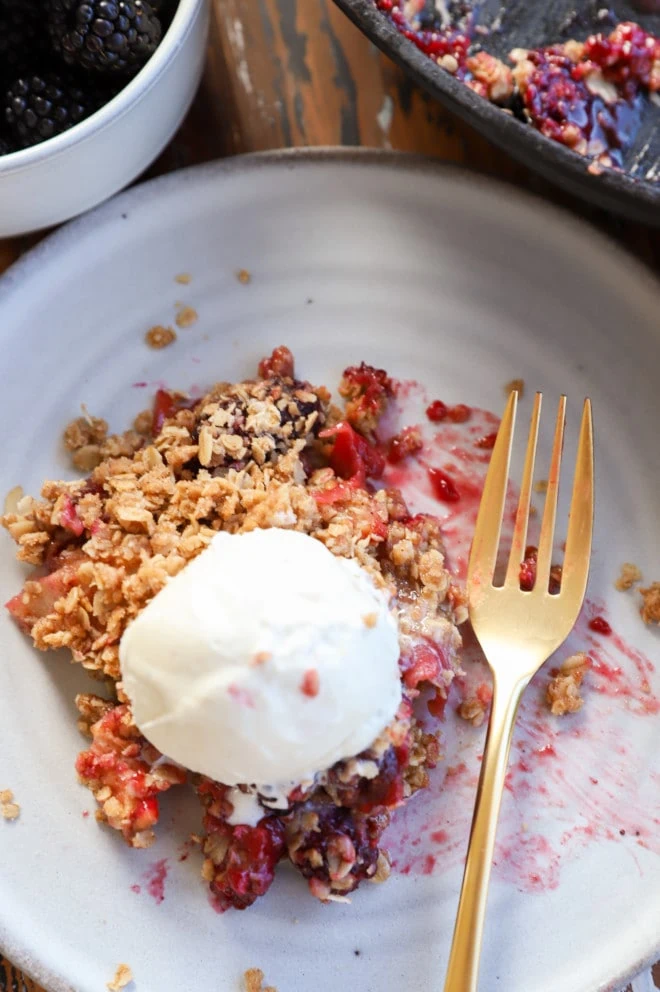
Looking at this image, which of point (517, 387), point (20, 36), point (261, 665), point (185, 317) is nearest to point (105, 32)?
point (20, 36)

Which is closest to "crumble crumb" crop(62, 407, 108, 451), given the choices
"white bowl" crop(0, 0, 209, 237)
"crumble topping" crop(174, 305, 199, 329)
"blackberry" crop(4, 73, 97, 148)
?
"crumble topping" crop(174, 305, 199, 329)

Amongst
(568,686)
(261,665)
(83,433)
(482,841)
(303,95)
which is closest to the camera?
(261,665)

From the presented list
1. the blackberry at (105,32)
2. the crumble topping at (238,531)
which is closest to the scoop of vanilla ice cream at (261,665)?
the crumble topping at (238,531)

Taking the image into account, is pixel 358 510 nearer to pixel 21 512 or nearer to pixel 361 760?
pixel 361 760

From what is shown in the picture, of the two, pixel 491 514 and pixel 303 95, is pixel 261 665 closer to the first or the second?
pixel 491 514

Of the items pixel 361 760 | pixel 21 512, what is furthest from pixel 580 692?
pixel 21 512

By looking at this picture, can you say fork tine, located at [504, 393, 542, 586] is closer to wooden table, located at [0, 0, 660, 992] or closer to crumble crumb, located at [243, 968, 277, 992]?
wooden table, located at [0, 0, 660, 992]

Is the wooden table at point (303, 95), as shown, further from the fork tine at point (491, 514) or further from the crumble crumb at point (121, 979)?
the crumble crumb at point (121, 979)
